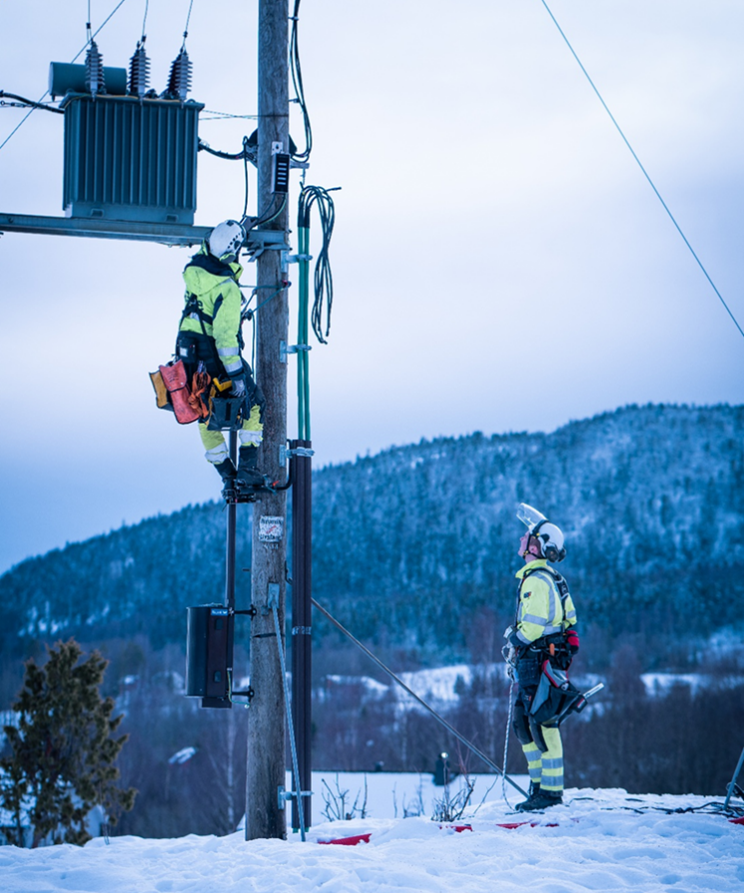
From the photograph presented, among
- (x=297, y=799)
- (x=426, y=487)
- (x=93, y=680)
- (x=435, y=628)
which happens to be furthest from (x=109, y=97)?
(x=426, y=487)

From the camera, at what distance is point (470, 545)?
14000 cm

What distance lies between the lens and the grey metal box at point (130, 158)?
329 inches

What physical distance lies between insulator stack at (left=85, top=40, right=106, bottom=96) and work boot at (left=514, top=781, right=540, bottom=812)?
6.88m

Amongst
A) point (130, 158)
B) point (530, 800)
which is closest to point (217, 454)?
point (130, 158)

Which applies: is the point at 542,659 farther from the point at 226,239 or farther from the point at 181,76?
the point at 181,76

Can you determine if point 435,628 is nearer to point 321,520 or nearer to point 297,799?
point 321,520

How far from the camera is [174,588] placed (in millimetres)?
129125

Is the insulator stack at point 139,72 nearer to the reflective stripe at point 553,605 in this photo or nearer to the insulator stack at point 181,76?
the insulator stack at point 181,76

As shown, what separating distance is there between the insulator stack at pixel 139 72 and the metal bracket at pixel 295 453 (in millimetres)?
3027

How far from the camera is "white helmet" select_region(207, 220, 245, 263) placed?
314 inches

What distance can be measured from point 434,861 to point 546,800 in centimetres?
275

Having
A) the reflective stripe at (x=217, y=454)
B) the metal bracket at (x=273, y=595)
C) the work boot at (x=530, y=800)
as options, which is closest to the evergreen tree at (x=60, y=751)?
the work boot at (x=530, y=800)

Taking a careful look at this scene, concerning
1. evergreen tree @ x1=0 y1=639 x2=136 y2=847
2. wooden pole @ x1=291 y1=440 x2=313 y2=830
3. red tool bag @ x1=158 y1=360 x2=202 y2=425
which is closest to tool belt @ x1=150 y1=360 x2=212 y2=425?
red tool bag @ x1=158 y1=360 x2=202 y2=425

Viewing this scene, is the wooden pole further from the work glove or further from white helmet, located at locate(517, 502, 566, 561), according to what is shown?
the work glove
